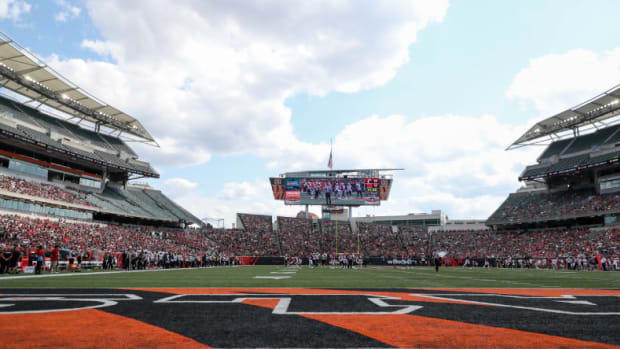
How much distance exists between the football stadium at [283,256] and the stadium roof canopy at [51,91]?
0.18 m

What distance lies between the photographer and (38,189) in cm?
3403

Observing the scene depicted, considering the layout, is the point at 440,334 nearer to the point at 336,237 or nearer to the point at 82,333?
the point at 82,333

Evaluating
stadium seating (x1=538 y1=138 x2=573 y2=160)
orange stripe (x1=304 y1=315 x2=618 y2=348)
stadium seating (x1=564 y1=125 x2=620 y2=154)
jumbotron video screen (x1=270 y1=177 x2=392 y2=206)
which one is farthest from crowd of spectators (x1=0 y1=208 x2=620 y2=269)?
orange stripe (x1=304 y1=315 x2=618 y2=348)

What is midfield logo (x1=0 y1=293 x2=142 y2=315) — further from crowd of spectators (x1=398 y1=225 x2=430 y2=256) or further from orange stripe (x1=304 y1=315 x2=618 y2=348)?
crowd of spectators (x1=398 y1=225 x2=430 y2=256)

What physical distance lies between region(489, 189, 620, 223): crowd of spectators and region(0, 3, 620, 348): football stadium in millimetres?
235

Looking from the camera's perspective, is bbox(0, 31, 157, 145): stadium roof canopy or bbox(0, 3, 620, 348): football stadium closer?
bbox(0, 3, 620, 348): football stadium

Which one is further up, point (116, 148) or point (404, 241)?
point (116, 148)

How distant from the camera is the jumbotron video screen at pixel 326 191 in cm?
5478

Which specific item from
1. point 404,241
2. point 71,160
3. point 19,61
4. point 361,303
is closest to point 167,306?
point 361,303

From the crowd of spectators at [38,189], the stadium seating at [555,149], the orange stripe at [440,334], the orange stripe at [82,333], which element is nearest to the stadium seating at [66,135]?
the crowd of spectators at [38,189]

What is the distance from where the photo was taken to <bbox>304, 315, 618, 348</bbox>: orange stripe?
10.4ft

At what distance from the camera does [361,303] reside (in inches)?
237

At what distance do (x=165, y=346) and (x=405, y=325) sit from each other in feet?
8.16

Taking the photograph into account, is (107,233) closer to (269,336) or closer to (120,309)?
(120,309)
